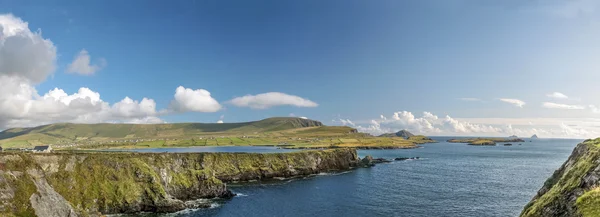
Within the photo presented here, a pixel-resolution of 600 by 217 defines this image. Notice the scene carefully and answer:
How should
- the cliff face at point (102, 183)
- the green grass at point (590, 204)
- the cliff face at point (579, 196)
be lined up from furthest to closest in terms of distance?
the cliff face at point (102, 183) → the cliff face at point (579, 196) → the green grass at point (590, 204)

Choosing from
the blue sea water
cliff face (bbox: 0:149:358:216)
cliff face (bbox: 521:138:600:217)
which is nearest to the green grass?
cliff face (bbox: 521:138:600:217)

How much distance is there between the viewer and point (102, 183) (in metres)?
84.6

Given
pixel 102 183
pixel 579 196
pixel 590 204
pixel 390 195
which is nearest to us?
pixel 590 204

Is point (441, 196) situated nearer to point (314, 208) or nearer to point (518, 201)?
point (518, 201)

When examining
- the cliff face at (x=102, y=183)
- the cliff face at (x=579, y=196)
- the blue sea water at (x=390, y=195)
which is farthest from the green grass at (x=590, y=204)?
the cliff face at (x=102, y=183)

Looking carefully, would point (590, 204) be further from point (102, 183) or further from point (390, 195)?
point (102, 183)

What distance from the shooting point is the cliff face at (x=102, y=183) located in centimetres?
6184

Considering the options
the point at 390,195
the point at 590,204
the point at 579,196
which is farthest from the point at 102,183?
the point at 590,204

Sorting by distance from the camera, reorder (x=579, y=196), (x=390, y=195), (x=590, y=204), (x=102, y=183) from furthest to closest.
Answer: (x=390, y=195)
(x=102, y=183)
(x=579, y=196)
(x=590, y=204)

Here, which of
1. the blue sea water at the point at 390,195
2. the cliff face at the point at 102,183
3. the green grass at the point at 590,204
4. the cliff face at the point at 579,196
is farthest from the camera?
the blue sea water at the point at 390,195

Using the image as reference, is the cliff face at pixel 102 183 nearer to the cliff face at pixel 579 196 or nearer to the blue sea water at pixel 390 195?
the blue sea water at pixel 390 195

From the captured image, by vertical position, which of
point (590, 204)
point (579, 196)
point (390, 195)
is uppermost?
point (590, 204)

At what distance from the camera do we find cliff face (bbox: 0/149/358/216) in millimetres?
61844

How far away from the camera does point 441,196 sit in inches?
3834
